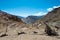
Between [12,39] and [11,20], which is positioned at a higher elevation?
[11,20]

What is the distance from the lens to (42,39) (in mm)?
22234

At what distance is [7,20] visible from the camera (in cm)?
3575

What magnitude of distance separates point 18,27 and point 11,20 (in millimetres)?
3862

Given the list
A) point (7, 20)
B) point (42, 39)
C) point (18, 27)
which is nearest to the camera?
point (42, 39)

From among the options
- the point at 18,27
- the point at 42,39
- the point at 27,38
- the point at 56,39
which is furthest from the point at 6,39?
the point at 18,27

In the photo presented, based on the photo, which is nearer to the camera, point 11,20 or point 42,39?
point 42,39

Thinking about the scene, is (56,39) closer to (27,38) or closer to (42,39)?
(42,39)

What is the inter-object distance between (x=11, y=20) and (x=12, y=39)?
13460 millimetres

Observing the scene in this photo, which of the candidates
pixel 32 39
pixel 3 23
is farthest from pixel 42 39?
pixel 3 23

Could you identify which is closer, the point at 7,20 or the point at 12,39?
the point at 12,39

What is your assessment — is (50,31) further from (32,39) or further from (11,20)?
(11,20)

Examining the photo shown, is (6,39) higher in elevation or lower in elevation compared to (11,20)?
lower

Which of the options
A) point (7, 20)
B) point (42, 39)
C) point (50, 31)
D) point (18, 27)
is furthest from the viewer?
point (7, 20)

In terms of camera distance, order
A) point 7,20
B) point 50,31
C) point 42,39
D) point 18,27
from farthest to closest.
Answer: point 7,20 < point 18,27 < point 50,31 < point 42,39
